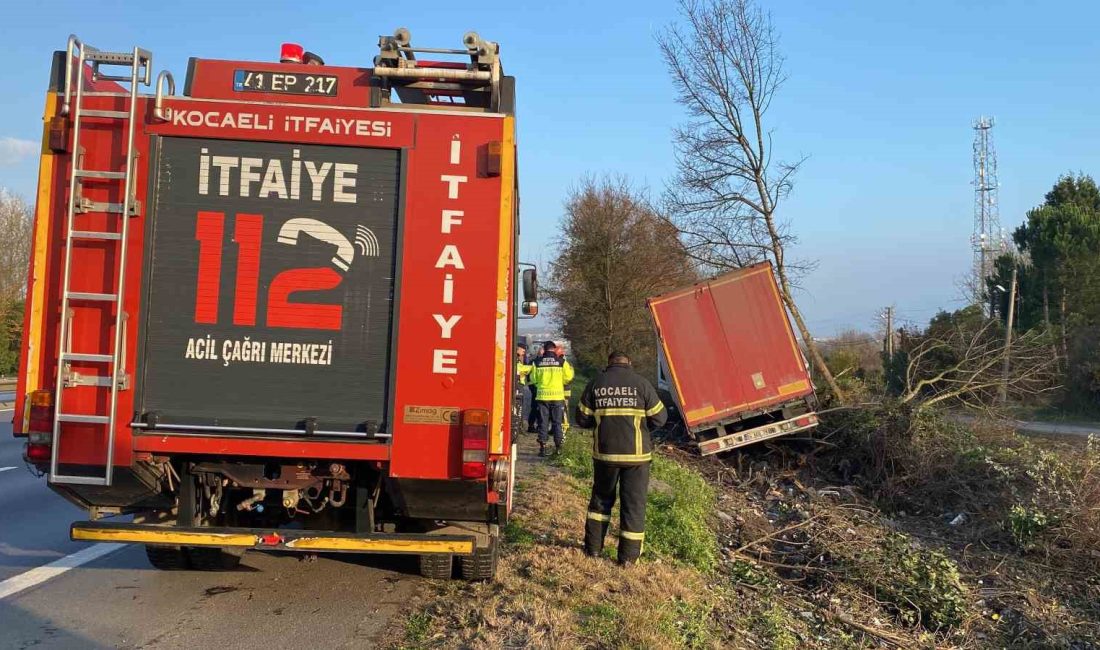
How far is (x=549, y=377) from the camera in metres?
12.8

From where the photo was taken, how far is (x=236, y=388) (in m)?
4.76

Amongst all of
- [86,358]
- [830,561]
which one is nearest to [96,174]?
[86,358]

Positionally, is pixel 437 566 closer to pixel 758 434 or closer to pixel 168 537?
pixel 168 537

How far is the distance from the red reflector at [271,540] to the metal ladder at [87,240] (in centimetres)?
90

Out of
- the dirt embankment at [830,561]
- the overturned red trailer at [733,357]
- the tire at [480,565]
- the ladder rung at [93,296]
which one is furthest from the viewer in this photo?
the overturned red trailer at [733,357]

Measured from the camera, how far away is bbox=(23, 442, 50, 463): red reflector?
4.68 meters

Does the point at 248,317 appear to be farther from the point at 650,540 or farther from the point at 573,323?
the point at 573,323

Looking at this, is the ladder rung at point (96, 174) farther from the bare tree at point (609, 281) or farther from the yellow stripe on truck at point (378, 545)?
the bare tree at point (609, 281)

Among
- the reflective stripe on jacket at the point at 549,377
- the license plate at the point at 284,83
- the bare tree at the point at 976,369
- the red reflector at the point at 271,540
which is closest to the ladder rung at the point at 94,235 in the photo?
the license plate at the point at 284,83

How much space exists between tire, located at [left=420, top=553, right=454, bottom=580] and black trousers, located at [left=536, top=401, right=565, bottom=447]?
6.79 metres

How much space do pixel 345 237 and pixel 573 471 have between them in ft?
21.6

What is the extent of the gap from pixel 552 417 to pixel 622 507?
6419 mm

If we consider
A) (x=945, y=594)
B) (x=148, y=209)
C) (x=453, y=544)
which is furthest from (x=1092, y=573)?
(x=148, y=209)

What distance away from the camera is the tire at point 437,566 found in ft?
18.9
